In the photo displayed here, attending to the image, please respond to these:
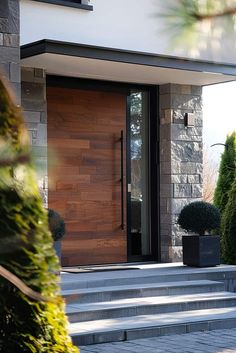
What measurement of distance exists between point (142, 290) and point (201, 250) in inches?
61.4

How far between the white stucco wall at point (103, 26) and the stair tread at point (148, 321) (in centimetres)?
291

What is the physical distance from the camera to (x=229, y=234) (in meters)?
9.92

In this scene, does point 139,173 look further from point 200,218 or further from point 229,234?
point 229,234

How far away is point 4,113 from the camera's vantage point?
3123mm

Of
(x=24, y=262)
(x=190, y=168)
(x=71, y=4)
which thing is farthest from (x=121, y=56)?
(x=24, y=262)

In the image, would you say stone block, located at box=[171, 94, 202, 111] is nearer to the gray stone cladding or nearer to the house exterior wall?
the house exterior wall

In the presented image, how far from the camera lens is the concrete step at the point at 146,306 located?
6.87m

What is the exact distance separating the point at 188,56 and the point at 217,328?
3.87 m

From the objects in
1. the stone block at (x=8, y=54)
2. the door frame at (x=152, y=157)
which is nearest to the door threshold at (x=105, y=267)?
the door frame at (x=152, y=157)

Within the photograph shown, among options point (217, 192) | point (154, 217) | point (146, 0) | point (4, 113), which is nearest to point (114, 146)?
point (154, 217)

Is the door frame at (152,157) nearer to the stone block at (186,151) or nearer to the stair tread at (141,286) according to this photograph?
the stone block at (186,151)

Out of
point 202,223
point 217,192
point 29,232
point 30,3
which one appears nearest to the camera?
point 29,232

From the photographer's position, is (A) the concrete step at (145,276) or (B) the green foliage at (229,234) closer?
(A) the concrete step at (145,276)

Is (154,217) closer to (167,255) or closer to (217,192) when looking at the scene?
(167,255)
